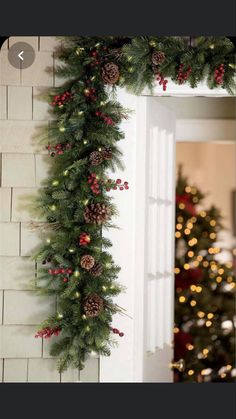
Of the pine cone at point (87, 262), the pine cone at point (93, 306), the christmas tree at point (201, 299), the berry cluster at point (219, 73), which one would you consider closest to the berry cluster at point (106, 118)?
the berry cluster at point (219, 73)

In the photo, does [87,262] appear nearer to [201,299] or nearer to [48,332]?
[48,332]

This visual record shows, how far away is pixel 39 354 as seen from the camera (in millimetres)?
4027

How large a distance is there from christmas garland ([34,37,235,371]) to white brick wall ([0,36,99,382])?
123mm

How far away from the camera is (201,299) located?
572 centimetres

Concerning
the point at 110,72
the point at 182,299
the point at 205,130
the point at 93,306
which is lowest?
the point at 93,306

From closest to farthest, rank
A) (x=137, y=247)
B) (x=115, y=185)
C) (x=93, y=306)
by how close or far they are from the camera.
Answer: (x=93, y=306), (x=115, y=185), (x=137, y=247)

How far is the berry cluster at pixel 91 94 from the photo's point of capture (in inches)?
153

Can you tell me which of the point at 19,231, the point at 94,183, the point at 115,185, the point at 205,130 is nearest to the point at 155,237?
the point at 115,185

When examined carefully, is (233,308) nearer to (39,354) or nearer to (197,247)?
(197,247)

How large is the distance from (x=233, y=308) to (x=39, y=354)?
2.20 m

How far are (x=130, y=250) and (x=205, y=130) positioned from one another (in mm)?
1687

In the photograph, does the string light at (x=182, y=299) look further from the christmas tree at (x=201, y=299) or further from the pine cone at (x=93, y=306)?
the pine cone at (x=93, y=306)

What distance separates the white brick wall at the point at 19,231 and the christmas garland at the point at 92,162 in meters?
0.12

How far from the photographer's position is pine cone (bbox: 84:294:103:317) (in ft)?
12.4
